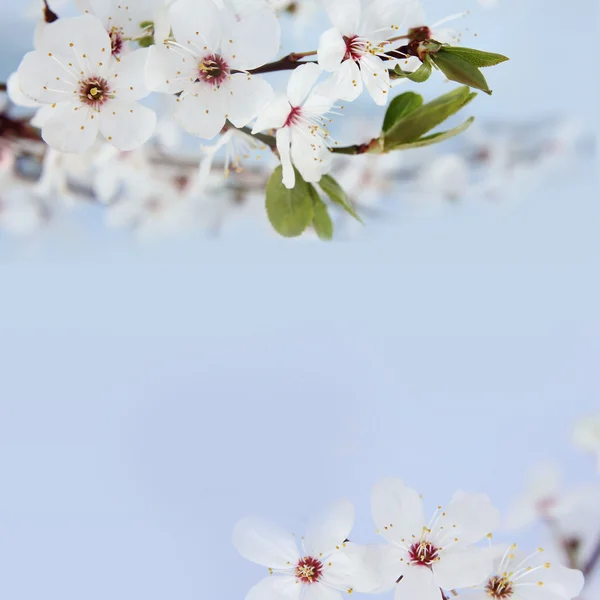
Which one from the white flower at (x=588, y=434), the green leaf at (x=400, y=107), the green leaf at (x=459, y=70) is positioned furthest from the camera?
the white flower at (x=588, y=434)

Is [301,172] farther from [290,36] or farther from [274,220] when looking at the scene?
[290,36]

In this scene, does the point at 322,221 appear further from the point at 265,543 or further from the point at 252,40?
the point at 265,543

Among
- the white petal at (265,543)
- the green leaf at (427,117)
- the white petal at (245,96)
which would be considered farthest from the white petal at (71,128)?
the white petal at (265,543)

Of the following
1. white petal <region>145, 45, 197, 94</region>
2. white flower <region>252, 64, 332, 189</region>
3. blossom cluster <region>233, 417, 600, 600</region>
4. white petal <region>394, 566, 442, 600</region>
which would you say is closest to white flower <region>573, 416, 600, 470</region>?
blossom cluster <region>233, 417, 600, 600</region>

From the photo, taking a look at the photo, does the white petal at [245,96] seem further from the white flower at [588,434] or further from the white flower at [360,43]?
the white flower at [588,434]

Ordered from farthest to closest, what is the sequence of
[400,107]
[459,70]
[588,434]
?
[588,434]
[400,107]
[459,70]

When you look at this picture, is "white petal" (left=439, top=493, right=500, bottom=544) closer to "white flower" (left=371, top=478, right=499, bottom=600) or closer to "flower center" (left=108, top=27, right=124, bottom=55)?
"white flower" (left=371, top=478, right=499, bottom=600)

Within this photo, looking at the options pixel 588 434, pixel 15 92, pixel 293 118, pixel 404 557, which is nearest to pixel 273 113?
pixel 293 118
